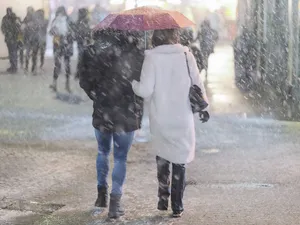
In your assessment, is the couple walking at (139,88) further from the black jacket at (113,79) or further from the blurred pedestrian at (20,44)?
the blurred pedestrian at (20,44)

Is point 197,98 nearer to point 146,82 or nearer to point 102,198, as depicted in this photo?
point 146,82

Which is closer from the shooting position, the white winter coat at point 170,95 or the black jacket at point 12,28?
the white winter coat at point 170,95

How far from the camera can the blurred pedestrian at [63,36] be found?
39.3ft

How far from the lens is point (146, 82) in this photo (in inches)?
206

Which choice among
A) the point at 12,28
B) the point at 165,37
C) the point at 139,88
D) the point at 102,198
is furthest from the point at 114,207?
the point at 12,28

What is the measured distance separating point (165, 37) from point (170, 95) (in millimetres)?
527

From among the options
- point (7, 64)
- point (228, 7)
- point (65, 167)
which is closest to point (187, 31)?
point (228, 7)

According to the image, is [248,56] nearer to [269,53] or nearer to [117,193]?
[269,53]

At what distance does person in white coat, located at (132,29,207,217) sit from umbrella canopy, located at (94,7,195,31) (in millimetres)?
100

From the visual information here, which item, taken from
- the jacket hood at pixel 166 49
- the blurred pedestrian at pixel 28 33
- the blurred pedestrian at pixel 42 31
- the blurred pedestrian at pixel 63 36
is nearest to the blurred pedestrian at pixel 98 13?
the blurred pedestrian at pixel 63 36

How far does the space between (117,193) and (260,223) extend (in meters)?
1.31

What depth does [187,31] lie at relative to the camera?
1177cm

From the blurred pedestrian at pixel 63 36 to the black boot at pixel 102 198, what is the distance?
662cm

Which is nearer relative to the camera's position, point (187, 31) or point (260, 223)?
point (260, 223)
